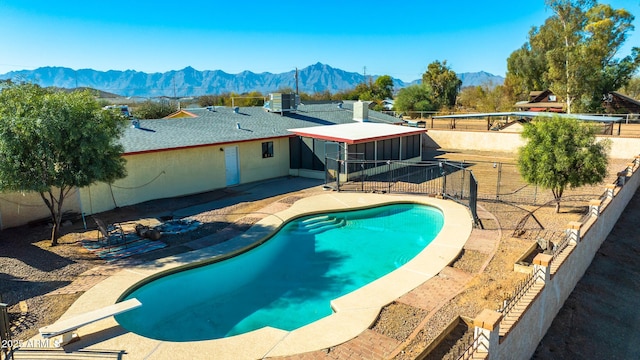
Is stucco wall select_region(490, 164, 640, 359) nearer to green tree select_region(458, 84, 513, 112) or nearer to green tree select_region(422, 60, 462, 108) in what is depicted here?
green tree select_region(458, 84, 513, 112)

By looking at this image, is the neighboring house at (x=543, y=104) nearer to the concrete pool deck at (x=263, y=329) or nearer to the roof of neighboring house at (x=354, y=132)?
the roof of neighboring house at (x=354, y=132)

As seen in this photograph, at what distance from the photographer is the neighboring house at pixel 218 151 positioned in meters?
16.5

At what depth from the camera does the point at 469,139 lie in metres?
31.8

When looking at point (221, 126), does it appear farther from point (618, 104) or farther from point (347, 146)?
point (618, 104)

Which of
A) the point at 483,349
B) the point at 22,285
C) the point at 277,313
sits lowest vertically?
the point at 277,313

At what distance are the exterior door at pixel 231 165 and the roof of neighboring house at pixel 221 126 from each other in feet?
2.39

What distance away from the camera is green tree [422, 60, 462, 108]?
59.5 m

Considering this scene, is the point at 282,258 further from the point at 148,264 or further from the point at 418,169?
the point at 418,169

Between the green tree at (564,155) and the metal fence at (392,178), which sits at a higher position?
the green tree at (564,155)

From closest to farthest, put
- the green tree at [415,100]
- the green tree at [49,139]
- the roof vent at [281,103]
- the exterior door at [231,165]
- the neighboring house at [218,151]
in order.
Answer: the green tree at [49,139] → the neighboring house at [218,151] → the exterior door at [231,165] → the roof vent at [281,103] → the green tree at [415,100]

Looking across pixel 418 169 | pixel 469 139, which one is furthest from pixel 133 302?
pixel 469 139

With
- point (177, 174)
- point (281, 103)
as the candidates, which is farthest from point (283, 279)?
point (281, 103)

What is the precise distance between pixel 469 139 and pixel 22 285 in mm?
29386

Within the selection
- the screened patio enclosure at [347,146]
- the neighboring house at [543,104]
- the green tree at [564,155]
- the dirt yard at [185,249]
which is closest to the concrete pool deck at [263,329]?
the dirt yard at [185,249]
